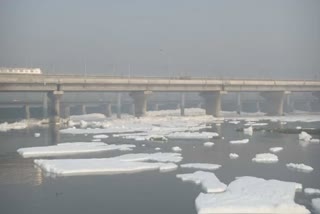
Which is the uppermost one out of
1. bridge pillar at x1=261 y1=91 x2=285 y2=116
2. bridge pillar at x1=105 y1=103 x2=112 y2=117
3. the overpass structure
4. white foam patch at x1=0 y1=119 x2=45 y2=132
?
the overpass structure

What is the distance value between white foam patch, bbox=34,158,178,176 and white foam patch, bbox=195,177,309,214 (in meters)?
6.94

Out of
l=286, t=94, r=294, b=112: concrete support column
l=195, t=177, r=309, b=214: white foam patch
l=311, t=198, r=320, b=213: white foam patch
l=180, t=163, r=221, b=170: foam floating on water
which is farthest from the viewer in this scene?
l=286, t=94, r=294, b=112: concrete support column

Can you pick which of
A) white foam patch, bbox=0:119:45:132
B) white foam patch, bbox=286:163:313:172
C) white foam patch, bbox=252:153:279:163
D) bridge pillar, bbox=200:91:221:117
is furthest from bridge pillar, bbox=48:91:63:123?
white foam patch, bbox=286:163:313:172

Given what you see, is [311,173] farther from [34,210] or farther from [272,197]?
[34,210]

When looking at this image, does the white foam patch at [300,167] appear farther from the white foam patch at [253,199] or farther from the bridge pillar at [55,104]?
the bridge pillar at [55,104]

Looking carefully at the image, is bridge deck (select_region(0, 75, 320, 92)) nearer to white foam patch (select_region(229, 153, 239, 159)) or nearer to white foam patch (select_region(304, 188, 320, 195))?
white foam patch (select_region(229, 153, 239, 159))

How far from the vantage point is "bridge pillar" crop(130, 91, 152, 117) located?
8629 cm

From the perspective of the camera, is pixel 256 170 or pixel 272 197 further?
pixel 256 170

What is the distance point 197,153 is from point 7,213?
62.1 ft

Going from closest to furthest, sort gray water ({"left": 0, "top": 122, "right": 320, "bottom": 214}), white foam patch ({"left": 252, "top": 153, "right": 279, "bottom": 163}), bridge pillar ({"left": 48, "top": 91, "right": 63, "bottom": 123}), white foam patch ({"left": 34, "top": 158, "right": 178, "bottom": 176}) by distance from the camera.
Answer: gray water ({"left": 0, "top": 122, "right": 320, "bottom": 214}), white foam patch ({"left": 34, "top": 158, "right": 178, "bottom": 176}), white foam patch ({"left": 252, "top": 153, "right": 279, "bottom": 163}), bridge pillar ({"left": 48, "top": 91, "right": 63, "bottom": 123})

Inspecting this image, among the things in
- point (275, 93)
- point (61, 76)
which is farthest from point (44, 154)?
point (275, 93)

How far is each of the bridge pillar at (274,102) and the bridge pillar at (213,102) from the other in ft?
59.2

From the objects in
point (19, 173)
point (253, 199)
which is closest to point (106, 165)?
point (19, 173)

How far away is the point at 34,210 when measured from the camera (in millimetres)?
17359
